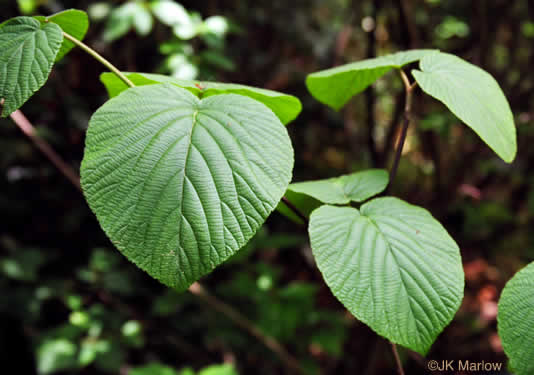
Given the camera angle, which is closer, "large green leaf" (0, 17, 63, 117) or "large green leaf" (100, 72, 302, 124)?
"large green leaf" (0, 17, 63, 117)

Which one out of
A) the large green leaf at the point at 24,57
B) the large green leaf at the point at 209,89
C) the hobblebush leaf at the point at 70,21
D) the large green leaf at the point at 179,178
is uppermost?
the hobblebush leaf at the point at 70,21

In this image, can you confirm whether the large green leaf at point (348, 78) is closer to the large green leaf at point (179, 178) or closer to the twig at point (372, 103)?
the large green leaf at point (179, 178)

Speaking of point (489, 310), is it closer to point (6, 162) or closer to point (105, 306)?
point (105, 306)

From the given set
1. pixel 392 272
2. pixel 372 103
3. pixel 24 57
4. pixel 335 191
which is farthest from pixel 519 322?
pixel 372 103

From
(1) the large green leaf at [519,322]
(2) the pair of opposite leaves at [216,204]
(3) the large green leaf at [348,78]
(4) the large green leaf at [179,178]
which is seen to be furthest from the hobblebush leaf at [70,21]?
(1) the large green leaf at [519,322]

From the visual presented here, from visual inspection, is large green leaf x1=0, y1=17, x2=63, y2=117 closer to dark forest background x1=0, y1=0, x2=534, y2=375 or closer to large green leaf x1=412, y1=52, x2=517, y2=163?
large green leaf x1=412, y1=52, x2=517, y2=163

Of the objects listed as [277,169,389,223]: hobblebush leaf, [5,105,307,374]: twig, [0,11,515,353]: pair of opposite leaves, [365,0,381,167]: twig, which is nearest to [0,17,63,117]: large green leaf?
[0,11,515,353]: pair of opposite leaves

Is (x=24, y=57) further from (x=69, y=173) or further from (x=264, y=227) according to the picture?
(x=264, y=227)
